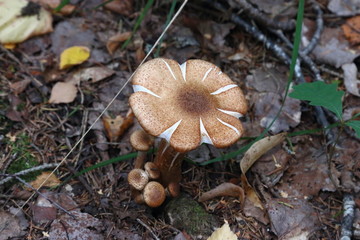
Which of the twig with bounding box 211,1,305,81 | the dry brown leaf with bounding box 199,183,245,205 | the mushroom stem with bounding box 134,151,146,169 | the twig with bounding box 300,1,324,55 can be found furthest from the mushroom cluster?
the twig with bounding box 300,1,324,55

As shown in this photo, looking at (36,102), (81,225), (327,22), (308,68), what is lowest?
(81,225)

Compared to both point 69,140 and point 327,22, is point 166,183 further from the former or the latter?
point 327,22

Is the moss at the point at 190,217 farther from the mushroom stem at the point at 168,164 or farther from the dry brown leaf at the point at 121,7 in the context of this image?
the dry brown leaf at the point at 121,7

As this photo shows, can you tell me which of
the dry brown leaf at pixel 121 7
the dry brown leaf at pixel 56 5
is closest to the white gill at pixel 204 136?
the dry brown leaf at pixel 121 7

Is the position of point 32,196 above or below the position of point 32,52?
below

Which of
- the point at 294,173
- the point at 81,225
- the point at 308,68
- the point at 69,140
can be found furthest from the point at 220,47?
the point at 81,225

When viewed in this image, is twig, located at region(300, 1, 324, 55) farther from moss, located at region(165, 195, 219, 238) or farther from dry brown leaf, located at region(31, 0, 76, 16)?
dry brown leaf, located at region(31, 0, 76, 16)

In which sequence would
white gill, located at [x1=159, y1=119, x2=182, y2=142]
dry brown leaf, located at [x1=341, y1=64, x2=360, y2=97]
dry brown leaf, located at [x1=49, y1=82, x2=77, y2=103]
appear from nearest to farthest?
white gill, located at [x1=159, y1=119, x2=182, y2=142], dry brown leaf, located at [x1=49, y1=82, x2=77, y2=103], dry brown leaf, located at [x1=341, y1=64, x2=360, y2=97]
